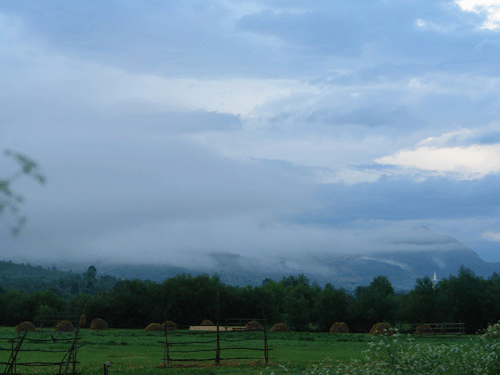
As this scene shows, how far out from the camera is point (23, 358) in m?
27.3

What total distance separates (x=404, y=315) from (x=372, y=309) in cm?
440

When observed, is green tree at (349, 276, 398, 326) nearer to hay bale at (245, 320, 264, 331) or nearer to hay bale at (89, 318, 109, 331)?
hay bale at (245, 320, 264, 331)

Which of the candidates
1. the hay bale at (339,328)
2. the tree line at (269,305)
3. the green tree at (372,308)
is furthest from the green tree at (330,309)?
the hay bale at (339,328)

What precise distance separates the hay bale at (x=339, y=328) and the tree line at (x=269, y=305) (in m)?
4.04

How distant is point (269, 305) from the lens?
220ft

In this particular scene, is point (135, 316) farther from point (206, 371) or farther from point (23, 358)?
point (206, 371)

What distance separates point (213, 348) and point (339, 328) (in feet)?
80.0

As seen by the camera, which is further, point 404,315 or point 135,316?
point 135,316

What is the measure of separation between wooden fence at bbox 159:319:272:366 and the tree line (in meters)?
17.0

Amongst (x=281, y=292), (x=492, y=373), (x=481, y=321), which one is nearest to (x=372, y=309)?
(x=481, y=321)

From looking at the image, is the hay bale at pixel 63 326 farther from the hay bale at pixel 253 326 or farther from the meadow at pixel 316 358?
the hay bale at pixel 253 326

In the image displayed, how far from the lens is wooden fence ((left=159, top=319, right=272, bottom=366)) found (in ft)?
82.6

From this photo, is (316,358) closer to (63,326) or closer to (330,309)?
(63,326)

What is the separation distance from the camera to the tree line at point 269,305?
57250mm
